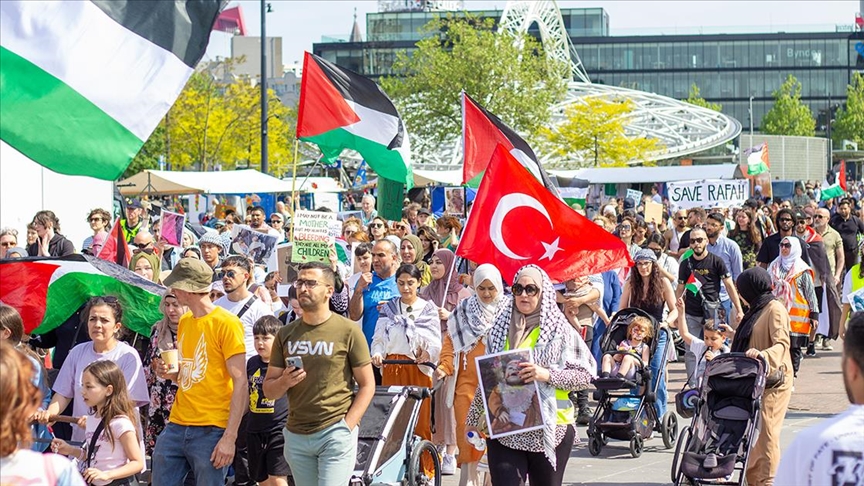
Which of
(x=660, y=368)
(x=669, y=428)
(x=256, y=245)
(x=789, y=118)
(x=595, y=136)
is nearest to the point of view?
(x=660, y=368)

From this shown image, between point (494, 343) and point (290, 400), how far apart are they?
118cm

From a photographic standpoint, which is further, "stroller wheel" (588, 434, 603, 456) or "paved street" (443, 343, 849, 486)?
"stroller wheel" (588, 434, 603, 456)

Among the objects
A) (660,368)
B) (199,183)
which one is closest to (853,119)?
(199,183)

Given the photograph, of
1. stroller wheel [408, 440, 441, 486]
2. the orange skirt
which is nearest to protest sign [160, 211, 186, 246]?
stroller wheel [408, 440, 441, 486]

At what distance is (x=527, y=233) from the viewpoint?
9492 millimetres

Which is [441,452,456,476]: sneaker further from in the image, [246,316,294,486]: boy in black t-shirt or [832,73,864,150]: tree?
[832,73,864,150]: tree

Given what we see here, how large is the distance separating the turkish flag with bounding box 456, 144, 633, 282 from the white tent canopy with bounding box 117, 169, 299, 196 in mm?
20710

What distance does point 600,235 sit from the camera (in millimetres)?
9305

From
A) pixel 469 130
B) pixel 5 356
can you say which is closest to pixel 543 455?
pixel 5 356

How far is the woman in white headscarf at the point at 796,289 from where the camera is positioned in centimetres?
1420

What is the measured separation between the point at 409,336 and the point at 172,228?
26.3ft

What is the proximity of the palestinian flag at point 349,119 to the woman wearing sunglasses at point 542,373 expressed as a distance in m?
5.16

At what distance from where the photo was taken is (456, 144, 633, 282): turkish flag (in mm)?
9352

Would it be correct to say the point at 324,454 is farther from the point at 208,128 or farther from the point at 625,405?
the point at 208,128
